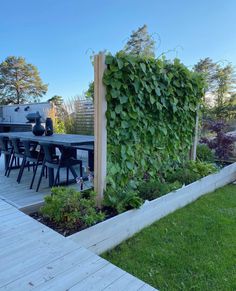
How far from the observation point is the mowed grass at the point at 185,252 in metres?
1.66

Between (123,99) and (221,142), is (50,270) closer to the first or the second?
(123,99)

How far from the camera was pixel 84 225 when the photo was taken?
198 centimetres

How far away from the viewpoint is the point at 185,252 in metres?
2.00

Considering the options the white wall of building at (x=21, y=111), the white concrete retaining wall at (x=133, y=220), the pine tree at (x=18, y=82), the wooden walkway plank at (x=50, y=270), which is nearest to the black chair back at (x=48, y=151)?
the white concrete retaining wall at (x=133, y=220)

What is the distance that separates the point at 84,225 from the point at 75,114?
19.8ft

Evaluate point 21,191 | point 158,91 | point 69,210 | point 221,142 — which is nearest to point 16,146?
point 21,191

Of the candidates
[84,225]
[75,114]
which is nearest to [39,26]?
[75,114]

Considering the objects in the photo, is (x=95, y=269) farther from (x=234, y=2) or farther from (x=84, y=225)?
(x=234, y=2)

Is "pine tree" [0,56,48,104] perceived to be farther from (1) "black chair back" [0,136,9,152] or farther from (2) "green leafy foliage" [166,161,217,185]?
(2) "green leafy foliage" [166,161,217,185]

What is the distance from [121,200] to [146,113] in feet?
3.92

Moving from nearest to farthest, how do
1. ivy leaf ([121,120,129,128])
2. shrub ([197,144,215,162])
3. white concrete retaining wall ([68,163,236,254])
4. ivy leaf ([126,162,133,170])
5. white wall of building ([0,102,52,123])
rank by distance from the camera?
white concrete retaining wall ([68,163,236,254])
ivy leaf ([121,120,129,128])
ivy leaf ([126,162,133,170])
shrub ([197,144,215,162])
white wall of building ([0,102,52,123])

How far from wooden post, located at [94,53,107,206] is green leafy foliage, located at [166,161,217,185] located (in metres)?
1.39

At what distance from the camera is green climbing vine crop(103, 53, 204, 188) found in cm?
248

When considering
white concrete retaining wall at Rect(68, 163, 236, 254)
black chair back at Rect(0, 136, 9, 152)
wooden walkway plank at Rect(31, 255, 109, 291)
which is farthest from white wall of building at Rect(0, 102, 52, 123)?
wooden walkway plank at Rect(31, 255, 109, 291)
